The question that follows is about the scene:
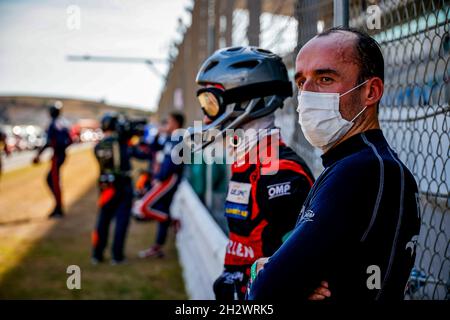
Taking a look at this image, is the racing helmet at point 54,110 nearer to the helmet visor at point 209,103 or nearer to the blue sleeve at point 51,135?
the blue sleeve at point 51,135

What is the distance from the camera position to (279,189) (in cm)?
215

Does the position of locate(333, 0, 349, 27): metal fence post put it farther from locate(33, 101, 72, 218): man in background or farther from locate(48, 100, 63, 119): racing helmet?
locate(33, 101, 72, 218): man in background

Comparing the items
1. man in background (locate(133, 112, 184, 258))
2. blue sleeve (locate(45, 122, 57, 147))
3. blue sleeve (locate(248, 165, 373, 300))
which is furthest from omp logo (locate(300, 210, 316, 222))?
blue sleeve (locate(45, 122, 57, 147))

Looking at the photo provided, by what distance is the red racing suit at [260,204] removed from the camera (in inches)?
84.7

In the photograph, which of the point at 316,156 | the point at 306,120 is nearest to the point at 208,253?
the point at 316,156

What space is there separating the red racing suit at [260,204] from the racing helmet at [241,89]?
0.21 meters

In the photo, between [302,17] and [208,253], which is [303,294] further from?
[208,253]

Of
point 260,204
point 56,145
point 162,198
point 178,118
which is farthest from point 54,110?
point 260,204

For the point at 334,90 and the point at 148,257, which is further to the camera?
the point at 148,257

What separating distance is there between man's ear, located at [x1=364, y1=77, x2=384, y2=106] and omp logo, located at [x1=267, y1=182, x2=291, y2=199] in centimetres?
64

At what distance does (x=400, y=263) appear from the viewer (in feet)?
4.63

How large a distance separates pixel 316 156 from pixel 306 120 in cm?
141

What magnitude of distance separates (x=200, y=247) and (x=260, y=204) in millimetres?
3037

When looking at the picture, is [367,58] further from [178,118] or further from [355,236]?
[178,118]
